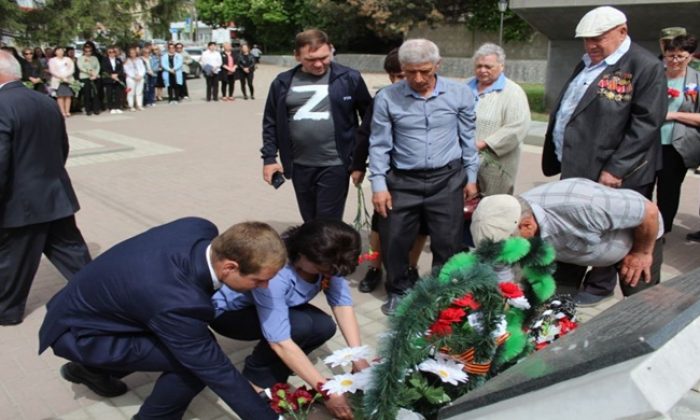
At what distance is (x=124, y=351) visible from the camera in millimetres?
2482

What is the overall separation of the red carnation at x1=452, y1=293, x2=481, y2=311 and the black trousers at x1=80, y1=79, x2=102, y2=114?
13562 millimetres

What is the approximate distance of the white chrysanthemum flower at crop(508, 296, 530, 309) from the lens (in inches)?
91.2

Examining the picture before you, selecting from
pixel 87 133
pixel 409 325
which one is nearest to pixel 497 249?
pixel 409 325

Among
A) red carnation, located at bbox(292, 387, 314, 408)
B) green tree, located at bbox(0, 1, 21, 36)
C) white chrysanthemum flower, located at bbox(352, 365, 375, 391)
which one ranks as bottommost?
red carnation, located at bbox(292, 387, 314, 408)

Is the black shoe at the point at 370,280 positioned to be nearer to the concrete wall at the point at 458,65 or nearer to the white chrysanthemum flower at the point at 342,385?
the white chrysanthemum flower at the point at 342,385

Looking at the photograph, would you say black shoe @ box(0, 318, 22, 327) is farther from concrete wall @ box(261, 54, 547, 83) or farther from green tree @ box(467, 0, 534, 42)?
green tree @ box(467, 0, 534, 42)

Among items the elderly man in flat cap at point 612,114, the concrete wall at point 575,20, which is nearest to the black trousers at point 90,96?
the concrete wall at point 575,20

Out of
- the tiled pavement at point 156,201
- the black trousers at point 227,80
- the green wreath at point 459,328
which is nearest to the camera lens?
the green wreath at point 459,328

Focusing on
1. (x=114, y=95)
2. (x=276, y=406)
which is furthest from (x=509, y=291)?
(x=114, y=95)

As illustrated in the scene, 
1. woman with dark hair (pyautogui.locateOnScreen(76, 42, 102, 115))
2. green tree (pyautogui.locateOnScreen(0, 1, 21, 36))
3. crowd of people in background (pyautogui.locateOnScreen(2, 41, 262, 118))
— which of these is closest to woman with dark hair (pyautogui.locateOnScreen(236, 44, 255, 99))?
crowd of people in background (pyautogui.locateOnScreen(2, 41, 262, 118))

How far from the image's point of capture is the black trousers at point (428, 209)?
359 centimetres

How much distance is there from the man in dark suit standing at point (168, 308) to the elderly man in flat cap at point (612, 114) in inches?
89.4

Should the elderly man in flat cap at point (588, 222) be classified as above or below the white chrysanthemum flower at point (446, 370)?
above

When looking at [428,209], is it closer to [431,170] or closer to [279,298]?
[431,170]
